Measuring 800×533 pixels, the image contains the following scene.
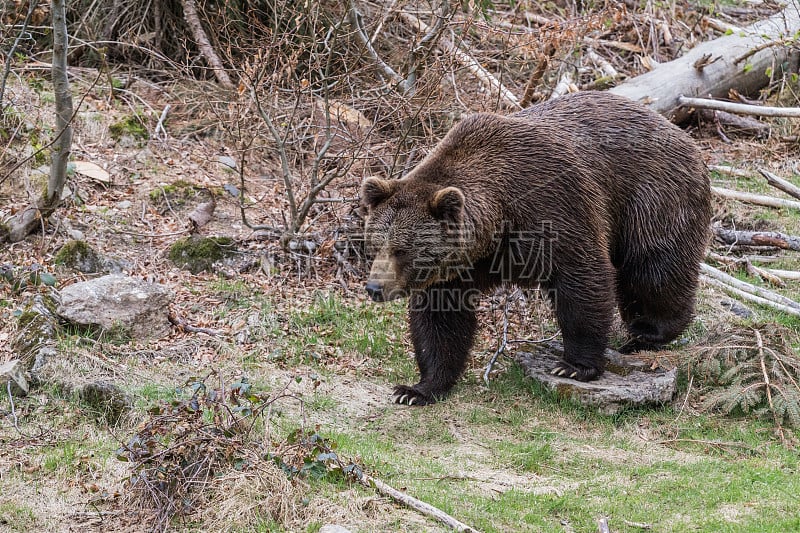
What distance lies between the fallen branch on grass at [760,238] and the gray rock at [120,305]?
704cm

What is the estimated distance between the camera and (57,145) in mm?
9344

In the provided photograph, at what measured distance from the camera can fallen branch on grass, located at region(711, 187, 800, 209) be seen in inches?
454

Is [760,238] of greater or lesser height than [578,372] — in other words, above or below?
above

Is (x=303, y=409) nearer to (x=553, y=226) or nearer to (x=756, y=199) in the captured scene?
(x=553, y=226)

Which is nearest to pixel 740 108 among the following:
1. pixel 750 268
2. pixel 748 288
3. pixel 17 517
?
pixel 750 268

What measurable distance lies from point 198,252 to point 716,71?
8.43 m

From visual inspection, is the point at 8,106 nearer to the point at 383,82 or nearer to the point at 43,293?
the point at 43,293

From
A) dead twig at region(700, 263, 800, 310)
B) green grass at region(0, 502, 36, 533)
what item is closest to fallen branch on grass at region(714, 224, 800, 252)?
dead twig at region(700, 263, 800, 310)

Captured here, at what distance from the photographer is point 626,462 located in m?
6.89

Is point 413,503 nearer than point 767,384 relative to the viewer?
Yes

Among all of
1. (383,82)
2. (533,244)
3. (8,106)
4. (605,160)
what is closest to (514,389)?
(533,244)

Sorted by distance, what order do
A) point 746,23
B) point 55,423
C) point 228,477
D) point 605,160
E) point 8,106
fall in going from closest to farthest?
point 228,477 → point 55,423 → point 605,160 → point 8,106 → point 746,23

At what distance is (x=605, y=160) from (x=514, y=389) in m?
2.30

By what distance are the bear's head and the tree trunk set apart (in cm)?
363
